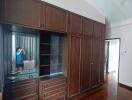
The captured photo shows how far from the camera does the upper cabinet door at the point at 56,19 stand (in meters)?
2.42

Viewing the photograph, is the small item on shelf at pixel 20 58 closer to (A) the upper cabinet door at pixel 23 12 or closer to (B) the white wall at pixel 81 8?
(A) the upper cabinet door at pixel 23 12

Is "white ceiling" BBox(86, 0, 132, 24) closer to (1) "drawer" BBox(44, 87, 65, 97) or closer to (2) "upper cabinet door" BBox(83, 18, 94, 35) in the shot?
(2) "upper cabinet door" BBox(83, 18, 94, 35)

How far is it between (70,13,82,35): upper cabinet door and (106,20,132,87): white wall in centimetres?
221

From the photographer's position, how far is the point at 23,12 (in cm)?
201

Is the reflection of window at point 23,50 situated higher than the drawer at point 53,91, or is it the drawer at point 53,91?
the reflection of window at point 23,50

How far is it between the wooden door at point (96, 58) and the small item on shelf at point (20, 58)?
7.29 ft

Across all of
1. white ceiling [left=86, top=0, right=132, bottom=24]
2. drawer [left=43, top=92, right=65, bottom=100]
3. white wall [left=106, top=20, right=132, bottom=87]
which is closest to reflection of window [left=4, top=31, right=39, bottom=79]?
drawer [left=43, top=92, right=65, bottom=100]

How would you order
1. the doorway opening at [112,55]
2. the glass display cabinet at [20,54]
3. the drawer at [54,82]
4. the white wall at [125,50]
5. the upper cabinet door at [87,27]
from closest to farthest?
the glass display cabinet at [20,54]
the drawer at [54,82]
the upper cabinet door at [87,27]
the white wall at [125,50]
the doorway opening at [112,55]

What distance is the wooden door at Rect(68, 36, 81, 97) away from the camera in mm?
2990

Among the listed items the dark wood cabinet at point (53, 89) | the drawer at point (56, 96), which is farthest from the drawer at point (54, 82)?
the drawer at point (56, 96)

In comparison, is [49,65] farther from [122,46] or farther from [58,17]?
[122,46]

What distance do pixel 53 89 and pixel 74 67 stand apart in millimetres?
807

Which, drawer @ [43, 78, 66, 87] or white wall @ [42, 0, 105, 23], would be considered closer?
drawer @ [43, 78, 66, 87]

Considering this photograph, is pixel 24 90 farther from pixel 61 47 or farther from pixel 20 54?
pixel 61 47
